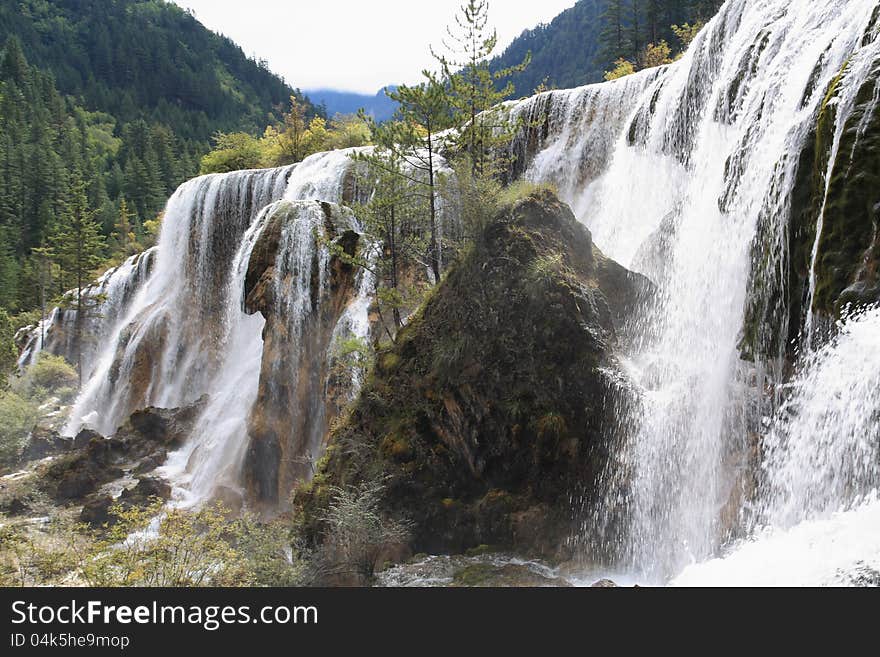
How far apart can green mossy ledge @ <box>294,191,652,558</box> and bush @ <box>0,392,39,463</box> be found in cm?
1811

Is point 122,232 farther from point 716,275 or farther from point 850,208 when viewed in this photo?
point 850,208

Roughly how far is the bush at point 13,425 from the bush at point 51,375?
5.64 metres

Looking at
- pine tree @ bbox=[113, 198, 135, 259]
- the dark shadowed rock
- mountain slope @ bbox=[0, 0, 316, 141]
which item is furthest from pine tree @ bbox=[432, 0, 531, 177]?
mountain slope @ bbox=[0, 0, 316, 141]

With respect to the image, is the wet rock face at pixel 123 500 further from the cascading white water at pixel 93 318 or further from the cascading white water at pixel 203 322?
the cascading white water at pixel 93 318

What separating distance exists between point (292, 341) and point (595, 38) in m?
114

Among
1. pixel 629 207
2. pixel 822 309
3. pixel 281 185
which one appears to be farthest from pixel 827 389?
pixel 281 185

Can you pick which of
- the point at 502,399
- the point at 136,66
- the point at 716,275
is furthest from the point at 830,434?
the point at 136,66

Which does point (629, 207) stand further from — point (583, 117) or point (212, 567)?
point (212, 567)

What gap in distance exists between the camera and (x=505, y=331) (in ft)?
40.2

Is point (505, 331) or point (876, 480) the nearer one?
point (876, 480)

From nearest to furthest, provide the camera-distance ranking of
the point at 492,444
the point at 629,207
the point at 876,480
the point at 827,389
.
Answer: the point at 876,480, the point at 827,389, the point at 492,444, the point at 629,207

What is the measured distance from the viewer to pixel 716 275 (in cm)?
1130

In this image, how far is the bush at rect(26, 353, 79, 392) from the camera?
32.1 m

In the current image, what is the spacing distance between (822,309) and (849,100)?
2.71 meters
